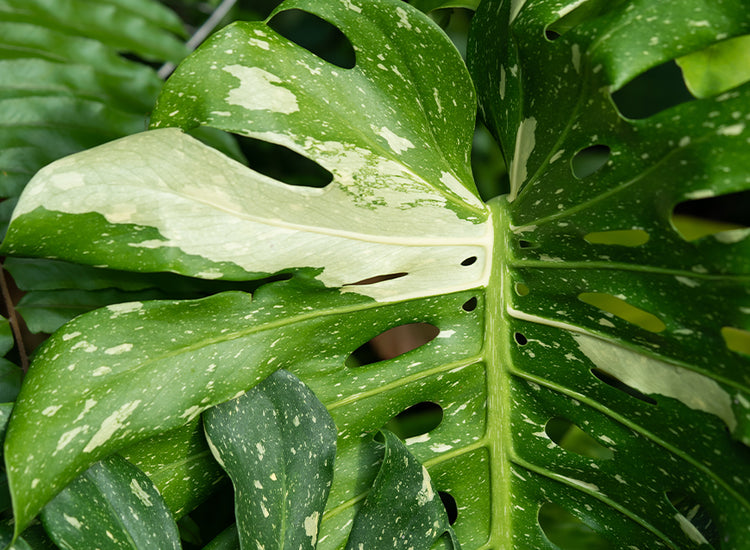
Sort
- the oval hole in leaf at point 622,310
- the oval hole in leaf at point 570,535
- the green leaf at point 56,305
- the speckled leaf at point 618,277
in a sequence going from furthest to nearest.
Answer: the oval hole in leaf at point 622,310 → the oval hole in leaf at point 570,535 → the green leaf at point 56,305 → the speckled leaf at point 618,277

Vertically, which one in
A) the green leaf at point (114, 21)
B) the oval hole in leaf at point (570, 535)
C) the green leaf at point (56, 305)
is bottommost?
the oval hole in leaf at point (570, 535)

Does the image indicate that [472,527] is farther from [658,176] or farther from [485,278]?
[658,176]

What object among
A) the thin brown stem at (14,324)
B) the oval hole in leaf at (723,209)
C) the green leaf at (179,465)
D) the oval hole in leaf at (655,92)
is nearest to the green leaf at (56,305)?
the thin brown stem at (14,324)

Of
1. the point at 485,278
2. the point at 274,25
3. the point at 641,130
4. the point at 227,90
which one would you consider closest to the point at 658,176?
the point at 641,130

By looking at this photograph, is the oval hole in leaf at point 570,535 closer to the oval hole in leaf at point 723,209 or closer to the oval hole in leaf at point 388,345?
the oval hole in leaf at point 388,345

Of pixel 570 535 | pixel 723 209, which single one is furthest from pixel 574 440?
pixel 723 209

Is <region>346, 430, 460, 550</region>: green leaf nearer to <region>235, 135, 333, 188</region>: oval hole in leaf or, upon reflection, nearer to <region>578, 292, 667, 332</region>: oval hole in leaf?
<region>578, 292, 667, 332</region>: oval hole in leaf

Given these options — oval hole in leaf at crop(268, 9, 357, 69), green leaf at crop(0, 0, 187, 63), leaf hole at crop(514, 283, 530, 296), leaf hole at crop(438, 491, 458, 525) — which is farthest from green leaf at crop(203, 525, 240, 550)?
oval hole in leaf at crop(268, 9, 357, 69)
